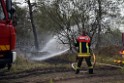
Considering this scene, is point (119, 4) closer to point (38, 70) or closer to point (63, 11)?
point (63, 11)

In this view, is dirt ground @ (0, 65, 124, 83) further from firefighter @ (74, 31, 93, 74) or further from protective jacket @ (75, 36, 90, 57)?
protective jacket @ (75, 36, 90, 57)

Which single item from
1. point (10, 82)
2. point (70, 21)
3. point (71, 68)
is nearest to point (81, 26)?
point (70, 21)

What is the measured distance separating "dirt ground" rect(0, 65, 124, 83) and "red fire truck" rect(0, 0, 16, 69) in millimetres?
1225

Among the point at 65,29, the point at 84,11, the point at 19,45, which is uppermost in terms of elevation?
the point at 84,11

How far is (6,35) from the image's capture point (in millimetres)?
8453

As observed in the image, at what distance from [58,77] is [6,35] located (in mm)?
2694

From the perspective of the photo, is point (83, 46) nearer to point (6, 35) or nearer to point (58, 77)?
point (58, 77)

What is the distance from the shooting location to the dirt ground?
9453 millimetres

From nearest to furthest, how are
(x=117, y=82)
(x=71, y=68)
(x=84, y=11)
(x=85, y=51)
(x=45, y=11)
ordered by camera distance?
(x=117, y=82), (x=85, y=51), (x=71, y=68), (x=84, y=11), (x=45, y=11)

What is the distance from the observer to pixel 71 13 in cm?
1936

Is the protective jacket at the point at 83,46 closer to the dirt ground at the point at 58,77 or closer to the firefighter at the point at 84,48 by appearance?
the firefighter at the point at 84,48

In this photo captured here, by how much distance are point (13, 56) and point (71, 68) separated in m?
4.61

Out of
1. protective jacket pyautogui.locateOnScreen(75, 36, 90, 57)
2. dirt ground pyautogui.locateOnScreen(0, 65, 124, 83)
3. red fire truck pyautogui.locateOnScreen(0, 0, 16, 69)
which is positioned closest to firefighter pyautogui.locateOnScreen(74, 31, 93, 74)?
protective jacket pyautogui.locateOnScreen(75, 36, 90, 57)

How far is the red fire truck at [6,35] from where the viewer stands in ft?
27.5
